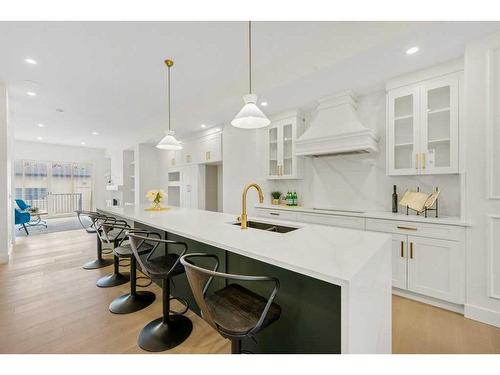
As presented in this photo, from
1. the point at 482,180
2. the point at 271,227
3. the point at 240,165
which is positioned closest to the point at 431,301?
the point at 482,180

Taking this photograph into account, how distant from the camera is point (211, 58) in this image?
2771 millimetres

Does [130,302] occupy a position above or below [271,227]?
below

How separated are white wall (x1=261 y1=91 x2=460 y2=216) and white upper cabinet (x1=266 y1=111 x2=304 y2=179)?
23cm

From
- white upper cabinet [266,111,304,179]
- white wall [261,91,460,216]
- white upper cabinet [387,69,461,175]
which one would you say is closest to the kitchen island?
white upper cabinet [387,69,461,175]

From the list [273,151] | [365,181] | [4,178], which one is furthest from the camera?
[273,151]

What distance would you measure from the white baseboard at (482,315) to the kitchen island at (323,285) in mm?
1142

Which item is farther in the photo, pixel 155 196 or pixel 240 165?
pixel 240 165

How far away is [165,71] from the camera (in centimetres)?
310

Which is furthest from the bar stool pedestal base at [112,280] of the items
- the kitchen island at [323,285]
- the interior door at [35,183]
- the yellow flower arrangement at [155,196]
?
the interior door at [35,183]

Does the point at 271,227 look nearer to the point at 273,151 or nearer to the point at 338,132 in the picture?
the point at 338,132

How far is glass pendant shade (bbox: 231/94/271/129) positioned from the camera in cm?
184

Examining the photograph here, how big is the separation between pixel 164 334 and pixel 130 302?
28.3 inches
